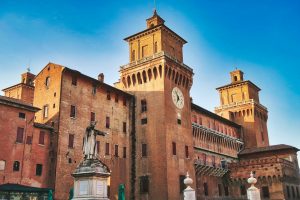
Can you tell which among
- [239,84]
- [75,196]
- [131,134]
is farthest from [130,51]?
[75,196]

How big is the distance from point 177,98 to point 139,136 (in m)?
6.91

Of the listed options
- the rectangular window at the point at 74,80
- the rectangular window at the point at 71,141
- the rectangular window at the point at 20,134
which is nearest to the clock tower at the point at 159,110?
the rectangular window at the point at 71,141

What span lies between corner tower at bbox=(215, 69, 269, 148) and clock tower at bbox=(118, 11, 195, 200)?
63.0 ft

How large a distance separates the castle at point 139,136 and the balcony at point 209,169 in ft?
0.50

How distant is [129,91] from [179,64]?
7226 mm

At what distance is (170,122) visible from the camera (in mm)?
41281

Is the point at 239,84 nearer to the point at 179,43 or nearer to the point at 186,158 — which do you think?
the point at 179,43

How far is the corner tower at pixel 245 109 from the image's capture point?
61312mm

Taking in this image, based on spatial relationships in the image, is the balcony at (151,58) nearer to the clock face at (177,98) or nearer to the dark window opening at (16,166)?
the clock face at (177,98)

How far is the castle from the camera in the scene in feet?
106

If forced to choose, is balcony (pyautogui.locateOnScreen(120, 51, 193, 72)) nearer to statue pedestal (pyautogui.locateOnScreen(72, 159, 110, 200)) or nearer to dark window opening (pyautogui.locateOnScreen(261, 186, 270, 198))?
dark window opening (pyautogui.locateOnScreen(261, 186, 270, 198))

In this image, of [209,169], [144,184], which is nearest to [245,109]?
[209,169]

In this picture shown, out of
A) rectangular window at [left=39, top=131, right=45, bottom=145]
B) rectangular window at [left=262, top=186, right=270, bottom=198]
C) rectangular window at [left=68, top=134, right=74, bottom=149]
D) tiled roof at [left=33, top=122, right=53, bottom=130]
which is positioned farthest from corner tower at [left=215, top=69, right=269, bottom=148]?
rectangular window at [left=39, top=131, right=45, bottom=145]

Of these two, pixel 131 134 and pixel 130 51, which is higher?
pixel 130 51
